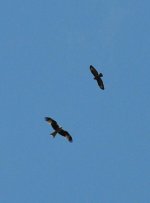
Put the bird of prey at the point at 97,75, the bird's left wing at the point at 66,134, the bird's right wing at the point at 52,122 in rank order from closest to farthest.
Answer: the bird's right wing at the point at 52,122 < the bird's left wing at the point at 66,134 < the bird of prey at the point at 97,75

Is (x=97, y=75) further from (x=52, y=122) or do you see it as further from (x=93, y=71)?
(x=52, y=122)

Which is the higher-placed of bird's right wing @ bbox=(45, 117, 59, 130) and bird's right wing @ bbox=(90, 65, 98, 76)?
bird's right wing @ bbox=(90, 65, 98, 76)

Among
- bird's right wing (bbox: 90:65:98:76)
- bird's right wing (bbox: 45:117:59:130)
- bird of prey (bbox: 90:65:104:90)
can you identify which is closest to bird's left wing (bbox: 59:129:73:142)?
bird's right wing (bbox: 45:117:59:130)

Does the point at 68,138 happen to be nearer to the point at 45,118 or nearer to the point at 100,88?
the point at 45,118

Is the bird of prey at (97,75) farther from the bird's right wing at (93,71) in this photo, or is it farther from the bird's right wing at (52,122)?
the bird's right wing at (52,122)

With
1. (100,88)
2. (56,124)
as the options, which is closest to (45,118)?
(56,124)

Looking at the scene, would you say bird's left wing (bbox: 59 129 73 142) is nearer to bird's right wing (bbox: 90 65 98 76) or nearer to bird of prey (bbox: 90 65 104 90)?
bird of prey (bbox: 90 65 104 90)

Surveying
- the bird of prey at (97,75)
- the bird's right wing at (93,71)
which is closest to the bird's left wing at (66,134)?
the bird of prey at (97,75)

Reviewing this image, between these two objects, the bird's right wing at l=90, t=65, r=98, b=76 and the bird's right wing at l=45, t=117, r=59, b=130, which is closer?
the bird's right wing at l=45, t=117, r=59, b=130

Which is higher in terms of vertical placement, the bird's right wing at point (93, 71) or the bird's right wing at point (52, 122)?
the bird's right wing at point (93, 71)

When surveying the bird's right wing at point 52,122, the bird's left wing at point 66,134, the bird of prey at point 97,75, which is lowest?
the bird's left wing at point 66,134

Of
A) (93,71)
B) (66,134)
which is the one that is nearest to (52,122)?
(66,134)

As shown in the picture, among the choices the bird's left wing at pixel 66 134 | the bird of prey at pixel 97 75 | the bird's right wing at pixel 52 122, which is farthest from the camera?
the bird of prey at pixel 97 75

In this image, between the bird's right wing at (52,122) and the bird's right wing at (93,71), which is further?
the bird's right wing at (93,71)
